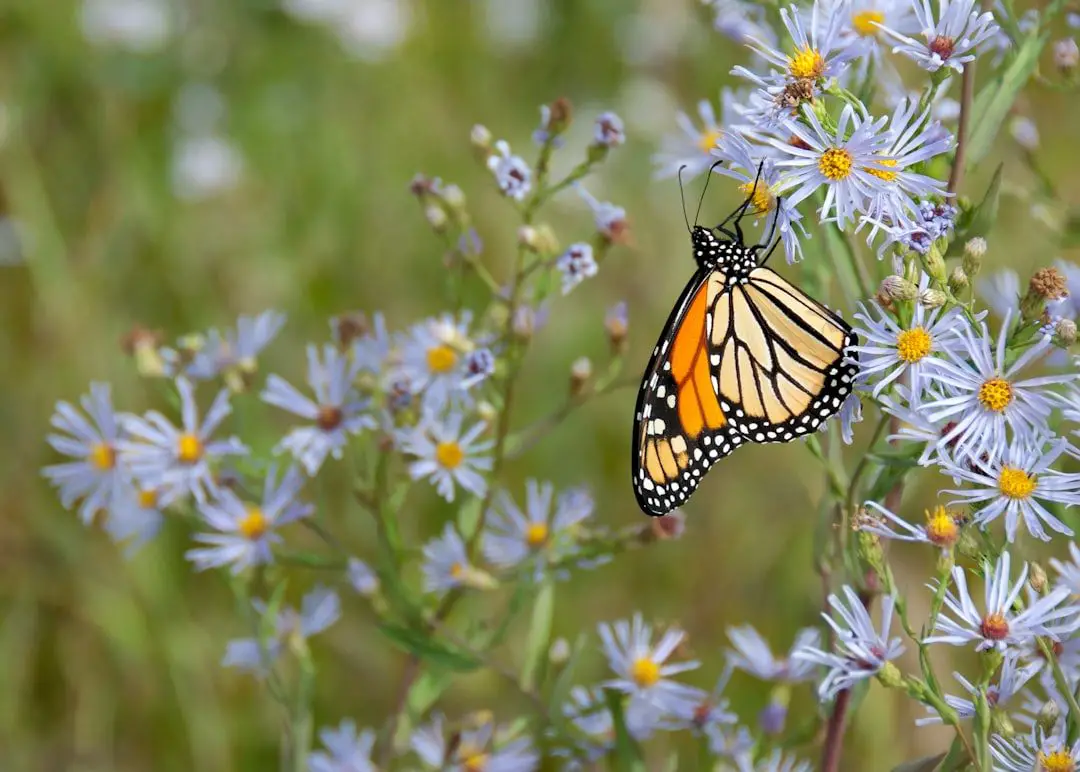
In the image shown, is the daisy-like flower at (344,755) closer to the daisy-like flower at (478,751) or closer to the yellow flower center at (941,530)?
the daisy-like flower at (478,751)

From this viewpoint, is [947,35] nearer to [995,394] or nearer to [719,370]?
[995,394]

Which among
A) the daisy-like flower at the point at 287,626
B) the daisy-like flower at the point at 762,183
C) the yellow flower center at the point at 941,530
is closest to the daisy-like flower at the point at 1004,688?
the yellow flower center at the point at 941,530

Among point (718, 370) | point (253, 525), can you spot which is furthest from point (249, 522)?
point (718, 370)

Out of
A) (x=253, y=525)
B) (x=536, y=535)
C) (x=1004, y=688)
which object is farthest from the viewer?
(x=536, y=535)

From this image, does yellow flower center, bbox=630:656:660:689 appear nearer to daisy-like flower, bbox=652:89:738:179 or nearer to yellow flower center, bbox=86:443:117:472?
daisy-like flower, bbox=652:89:738:179

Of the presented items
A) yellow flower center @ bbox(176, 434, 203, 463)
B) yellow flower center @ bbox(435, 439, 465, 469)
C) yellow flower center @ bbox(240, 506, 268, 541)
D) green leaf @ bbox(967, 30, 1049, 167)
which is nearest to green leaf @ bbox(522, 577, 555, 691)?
yellow flower center @ bbox(435, 439, 465, 469)

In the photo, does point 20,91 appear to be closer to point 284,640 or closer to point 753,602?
point 284,640
